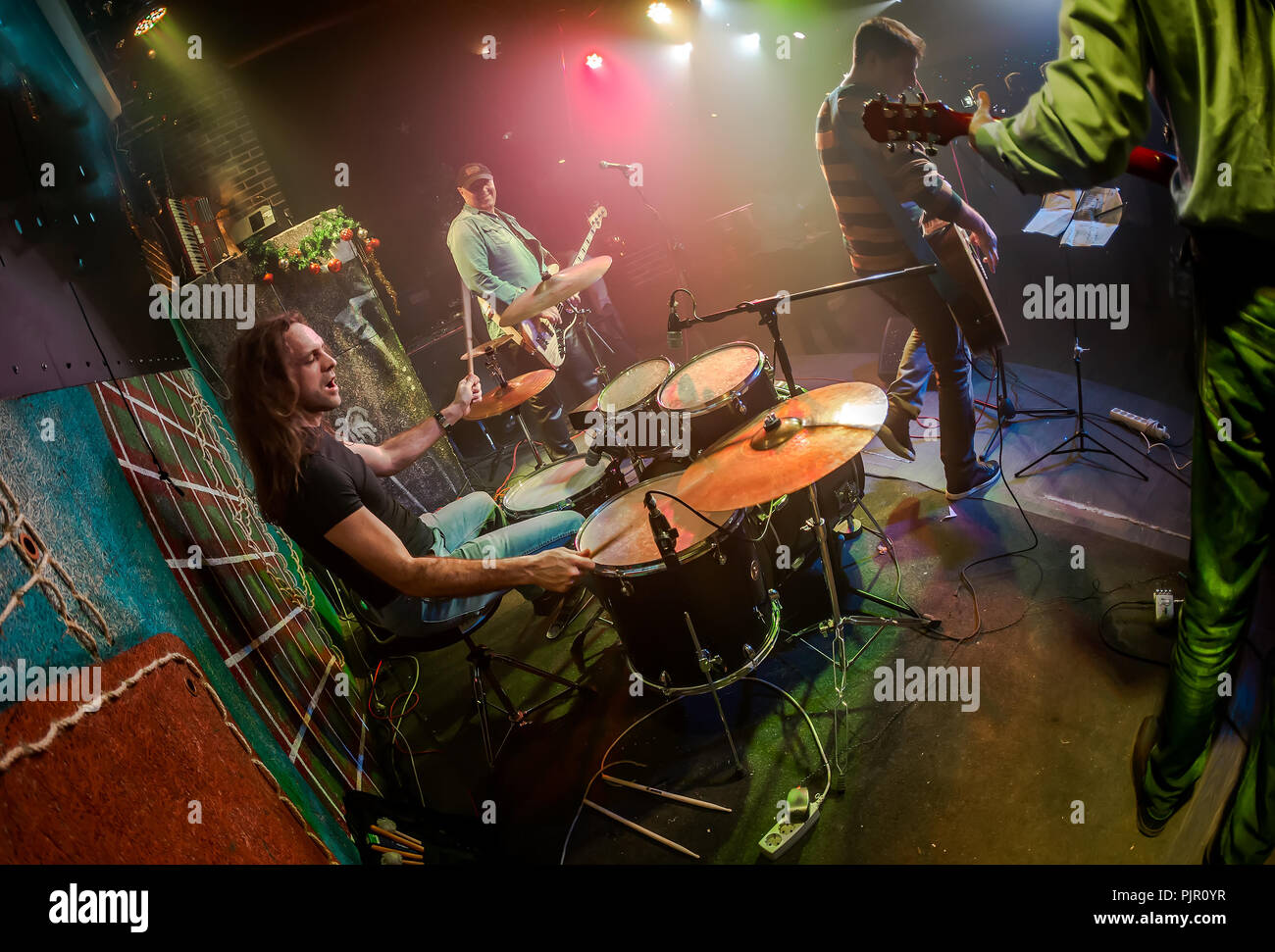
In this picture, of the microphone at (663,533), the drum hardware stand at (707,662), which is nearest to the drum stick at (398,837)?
the drum hardware stand at (707,662)

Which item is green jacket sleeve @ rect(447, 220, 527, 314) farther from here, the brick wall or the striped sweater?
the brick wall

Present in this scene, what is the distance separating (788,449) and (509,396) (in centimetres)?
259

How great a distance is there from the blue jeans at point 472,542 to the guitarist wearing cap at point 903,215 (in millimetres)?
2302

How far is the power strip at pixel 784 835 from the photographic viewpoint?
7.38 feet

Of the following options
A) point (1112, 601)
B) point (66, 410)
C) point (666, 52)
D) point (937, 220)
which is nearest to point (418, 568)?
point (66, 410)

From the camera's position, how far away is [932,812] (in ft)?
7.32

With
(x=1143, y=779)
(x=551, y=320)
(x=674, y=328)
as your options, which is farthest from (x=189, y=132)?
(x=1143, y=779)

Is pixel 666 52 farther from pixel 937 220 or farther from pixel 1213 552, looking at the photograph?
pixel 1213 552

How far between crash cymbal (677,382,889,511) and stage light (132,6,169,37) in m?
10.1

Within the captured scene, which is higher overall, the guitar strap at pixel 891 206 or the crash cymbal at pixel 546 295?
the guitar strap at pixel 891 206

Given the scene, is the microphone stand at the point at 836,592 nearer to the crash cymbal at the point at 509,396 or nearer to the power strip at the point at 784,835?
the power strip at the point at 784,835

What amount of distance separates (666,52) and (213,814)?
11.8 meters

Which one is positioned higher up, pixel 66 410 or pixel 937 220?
pixel 937 220

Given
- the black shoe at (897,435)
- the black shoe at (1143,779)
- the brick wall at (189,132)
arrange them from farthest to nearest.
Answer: the brick wall at (189,132) → the black shoe at (897,435) → the black shoe at (1143,779)
